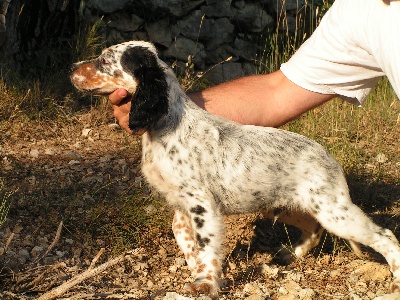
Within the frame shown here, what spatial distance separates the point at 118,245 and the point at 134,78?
1.15 m

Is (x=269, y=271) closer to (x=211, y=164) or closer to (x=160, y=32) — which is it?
(x=211, y=164)

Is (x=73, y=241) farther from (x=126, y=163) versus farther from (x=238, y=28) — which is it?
(x=238, y=28)

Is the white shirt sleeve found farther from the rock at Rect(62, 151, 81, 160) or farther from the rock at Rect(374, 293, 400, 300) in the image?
the rock at Rect(62, 151, 81, 160)

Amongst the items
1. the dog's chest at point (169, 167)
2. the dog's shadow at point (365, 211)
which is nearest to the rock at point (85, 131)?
the dog's shadow at point (365, 211)

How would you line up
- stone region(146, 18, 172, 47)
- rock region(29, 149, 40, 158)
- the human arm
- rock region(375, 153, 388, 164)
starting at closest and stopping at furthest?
the human arm < rock region(29, 149, 40, 158) < rock region(375, 153, 388, 164) < stone region(146, 18, 172, 47)

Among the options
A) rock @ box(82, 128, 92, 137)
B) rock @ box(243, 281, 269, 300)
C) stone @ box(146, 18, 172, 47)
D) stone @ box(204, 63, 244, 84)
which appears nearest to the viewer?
rock @ box(243, 281, 269, 300)

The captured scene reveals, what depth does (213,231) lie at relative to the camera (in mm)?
4441

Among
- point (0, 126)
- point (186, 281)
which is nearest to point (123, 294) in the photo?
point (186, 281)

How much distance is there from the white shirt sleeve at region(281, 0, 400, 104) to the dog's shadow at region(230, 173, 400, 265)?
1.04 meters

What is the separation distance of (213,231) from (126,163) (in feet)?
6.15

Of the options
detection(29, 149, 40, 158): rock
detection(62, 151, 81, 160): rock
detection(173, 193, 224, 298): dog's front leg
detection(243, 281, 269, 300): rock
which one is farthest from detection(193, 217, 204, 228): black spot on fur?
detection(29, 149, 40, 158): rock

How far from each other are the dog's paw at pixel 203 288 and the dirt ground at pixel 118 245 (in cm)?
12

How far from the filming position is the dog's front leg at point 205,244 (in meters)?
4.28

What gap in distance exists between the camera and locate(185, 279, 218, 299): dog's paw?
167 inches
